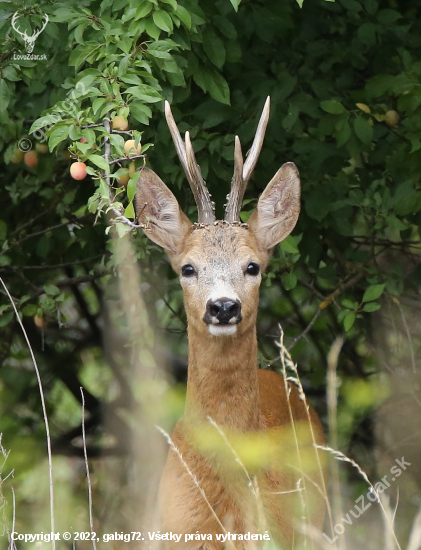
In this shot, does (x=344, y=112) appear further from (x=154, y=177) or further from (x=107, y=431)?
(x=107, y=431)

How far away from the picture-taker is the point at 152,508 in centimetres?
394

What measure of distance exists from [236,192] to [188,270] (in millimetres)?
437

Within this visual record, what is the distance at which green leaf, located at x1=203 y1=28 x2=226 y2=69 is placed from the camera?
3.80 metres

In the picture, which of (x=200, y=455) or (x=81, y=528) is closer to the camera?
(x=200, y=455)

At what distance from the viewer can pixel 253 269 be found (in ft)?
12.4

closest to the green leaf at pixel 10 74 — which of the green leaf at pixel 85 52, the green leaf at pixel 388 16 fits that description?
the green leaf at pixel 85 52

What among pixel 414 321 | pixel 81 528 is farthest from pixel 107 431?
pixel 414 321

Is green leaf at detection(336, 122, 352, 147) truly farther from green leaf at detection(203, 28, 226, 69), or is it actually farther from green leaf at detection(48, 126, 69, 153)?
green leaf at detection(48, 126, 69, 153)

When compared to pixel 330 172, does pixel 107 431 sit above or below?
below

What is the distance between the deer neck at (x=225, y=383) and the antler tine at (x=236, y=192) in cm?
59

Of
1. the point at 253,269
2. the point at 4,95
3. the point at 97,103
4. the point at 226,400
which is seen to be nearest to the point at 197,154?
the point at 253,269

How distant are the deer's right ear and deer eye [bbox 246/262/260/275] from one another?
1.36ft

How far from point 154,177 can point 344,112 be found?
3.55 feet

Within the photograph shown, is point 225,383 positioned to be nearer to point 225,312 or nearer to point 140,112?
point 225,312
